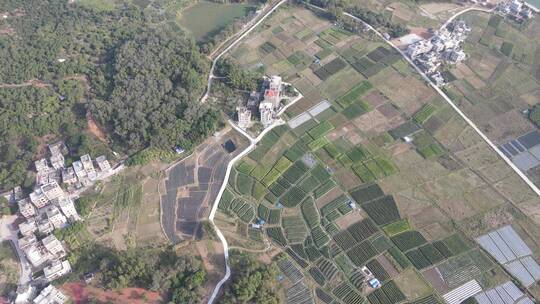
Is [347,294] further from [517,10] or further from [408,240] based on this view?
[517,10]

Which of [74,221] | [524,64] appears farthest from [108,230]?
[524,64]

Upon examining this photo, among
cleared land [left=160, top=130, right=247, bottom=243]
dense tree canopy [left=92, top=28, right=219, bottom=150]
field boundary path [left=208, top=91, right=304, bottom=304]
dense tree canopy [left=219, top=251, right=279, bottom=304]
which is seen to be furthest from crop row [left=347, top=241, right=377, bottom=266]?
dense tree canopy [left=92, top=28, right=219, bottom=150]

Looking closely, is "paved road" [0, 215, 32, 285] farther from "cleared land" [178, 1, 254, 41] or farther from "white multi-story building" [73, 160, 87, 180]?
"cleared land" [178, 1, 254, 41]

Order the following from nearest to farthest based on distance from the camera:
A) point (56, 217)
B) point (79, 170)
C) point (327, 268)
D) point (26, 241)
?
point (26, 241) < point (327, 268) < point (56, 217) < point (79, 170)

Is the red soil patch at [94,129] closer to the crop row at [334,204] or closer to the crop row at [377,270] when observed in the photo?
the crop row at [334,204]

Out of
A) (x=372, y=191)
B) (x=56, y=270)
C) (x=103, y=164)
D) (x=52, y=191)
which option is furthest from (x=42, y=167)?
(x=372, y=191)

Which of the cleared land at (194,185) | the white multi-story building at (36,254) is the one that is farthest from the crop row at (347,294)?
the white multi-story building at (36,254)

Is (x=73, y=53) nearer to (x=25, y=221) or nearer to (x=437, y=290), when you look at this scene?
(x=25, y=221)

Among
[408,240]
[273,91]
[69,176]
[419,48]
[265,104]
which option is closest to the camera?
[408,240]
